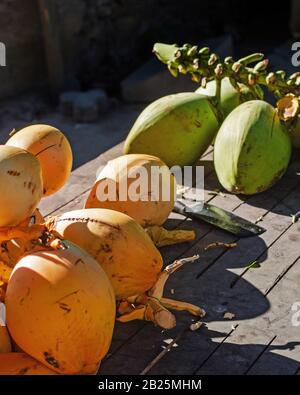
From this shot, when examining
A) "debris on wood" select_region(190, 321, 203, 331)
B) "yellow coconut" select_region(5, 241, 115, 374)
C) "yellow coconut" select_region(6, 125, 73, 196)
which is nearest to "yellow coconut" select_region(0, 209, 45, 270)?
"yellow coconut" select_region(5, 241, 115, 374)

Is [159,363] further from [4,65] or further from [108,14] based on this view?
[108,14]

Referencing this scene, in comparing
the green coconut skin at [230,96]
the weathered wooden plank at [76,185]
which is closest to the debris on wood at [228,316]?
the weathered wooden plank at [76,185]

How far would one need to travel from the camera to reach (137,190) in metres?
2.24

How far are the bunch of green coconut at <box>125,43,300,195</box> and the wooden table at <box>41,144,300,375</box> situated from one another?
0.11m

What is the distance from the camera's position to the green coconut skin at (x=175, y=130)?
274cm

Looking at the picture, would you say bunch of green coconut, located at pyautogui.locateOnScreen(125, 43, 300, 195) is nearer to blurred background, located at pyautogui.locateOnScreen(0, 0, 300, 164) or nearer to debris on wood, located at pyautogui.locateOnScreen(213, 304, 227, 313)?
debris on wood, located at pyautogui.locateOnScreen(213, 304, 227, 313)

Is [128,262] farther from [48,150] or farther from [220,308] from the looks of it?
[48,150]

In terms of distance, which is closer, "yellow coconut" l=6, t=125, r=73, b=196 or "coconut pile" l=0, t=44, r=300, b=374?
"coconut pile" l=0, t=44, r=300, b=374

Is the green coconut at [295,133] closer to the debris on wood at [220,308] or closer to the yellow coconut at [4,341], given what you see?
the debris on wood at [220,308]

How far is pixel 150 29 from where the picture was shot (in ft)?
21.4

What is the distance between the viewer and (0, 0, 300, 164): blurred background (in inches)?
226

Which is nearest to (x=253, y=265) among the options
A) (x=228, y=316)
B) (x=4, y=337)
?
(x=228, y=316)

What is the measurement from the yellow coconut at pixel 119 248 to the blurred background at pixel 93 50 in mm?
3690

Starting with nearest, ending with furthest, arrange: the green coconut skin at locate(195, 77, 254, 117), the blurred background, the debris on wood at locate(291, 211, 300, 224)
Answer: the debris on wood at locate(291, 211, 300, 224)
the green coconut skin at locate(195, 77, 254, 117)
the blurred background
